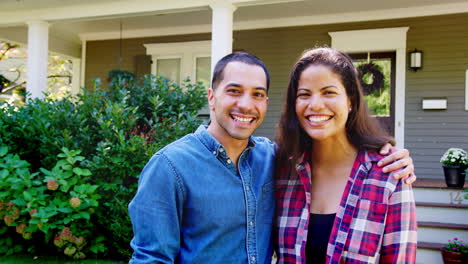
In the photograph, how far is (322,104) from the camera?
1.86m

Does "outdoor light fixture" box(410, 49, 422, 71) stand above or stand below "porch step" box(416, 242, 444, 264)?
above

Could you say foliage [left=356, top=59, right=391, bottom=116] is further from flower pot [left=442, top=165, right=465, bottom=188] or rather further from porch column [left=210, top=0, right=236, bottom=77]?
porch column [left=210, top=0, right=236, bottom=77]

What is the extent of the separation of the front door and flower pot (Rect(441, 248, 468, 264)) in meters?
2.92

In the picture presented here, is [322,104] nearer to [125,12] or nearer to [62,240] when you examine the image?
[62,240]

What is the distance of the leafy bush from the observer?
4.78 meters

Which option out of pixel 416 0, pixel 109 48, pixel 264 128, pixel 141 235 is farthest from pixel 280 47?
pixel 141 235

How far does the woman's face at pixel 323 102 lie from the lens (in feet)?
6.15

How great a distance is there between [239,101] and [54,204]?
339 centimetres

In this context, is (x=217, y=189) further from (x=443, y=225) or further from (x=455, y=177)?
(x=455, y=177)

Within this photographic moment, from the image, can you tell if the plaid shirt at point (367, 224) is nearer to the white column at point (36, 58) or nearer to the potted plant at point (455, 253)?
the potted plant at point (455, 253)

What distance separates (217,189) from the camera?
1758 millimetres

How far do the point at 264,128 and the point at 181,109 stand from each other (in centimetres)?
300

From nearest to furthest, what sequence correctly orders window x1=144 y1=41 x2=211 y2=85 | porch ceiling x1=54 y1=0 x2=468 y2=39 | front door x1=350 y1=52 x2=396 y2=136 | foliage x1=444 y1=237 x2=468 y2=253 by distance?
foliage x1=444 y1=237 x2=468 y2=253, porch ceiling x1=54 y1=0 x2=468 y2=39, front door x1=350 y1=52 x2=396 y2=136, window x1=144 y1=41 x2=211 y2=85

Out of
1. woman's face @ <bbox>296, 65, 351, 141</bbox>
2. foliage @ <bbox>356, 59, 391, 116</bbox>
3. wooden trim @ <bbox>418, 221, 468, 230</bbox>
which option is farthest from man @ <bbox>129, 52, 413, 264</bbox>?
foliage @ <bbox>356, 59, 391, 116</bbox>
